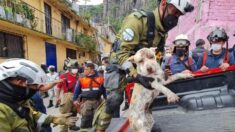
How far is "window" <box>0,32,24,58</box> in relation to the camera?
49.7ft

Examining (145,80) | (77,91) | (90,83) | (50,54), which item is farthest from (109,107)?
(50,54)

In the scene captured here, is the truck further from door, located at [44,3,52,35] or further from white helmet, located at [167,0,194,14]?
door, located at [44,3,52,35]

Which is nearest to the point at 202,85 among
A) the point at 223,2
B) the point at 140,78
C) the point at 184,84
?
the point at 184,84

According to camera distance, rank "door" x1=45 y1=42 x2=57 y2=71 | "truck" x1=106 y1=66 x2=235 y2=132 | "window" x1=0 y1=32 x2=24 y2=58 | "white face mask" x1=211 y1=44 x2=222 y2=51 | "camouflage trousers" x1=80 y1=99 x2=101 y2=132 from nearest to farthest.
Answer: "truck" x1=106 y1=66 x2=235 y2=132 → "white face mask" x1=211 y1=44 x2=222 y2=51 → "camouflage trousers" x1=80 y1=99 x2=101 y2=132 → "window" x1=0 y1=32 x2=24 y2=58 → "door" x1=45 y1=42 x2=57 y2=71

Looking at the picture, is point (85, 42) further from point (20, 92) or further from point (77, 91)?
point (20, 92)

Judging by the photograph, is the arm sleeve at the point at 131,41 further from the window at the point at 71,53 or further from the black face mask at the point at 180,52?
the window at the point at 71,53

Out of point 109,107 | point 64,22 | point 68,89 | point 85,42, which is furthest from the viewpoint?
point 85,42

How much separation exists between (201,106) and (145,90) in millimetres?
448

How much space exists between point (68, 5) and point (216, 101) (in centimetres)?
2570

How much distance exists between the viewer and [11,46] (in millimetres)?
16172

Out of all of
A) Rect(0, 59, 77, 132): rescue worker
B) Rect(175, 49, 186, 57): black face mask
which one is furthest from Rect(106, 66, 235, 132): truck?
Rect(175, 49, 186, 57): black face mask

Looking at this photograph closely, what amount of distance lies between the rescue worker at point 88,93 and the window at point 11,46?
9164 millimetres

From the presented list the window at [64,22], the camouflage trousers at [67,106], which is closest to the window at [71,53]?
the window at [64,22]

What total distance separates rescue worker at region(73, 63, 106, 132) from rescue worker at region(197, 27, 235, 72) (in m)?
2.67
